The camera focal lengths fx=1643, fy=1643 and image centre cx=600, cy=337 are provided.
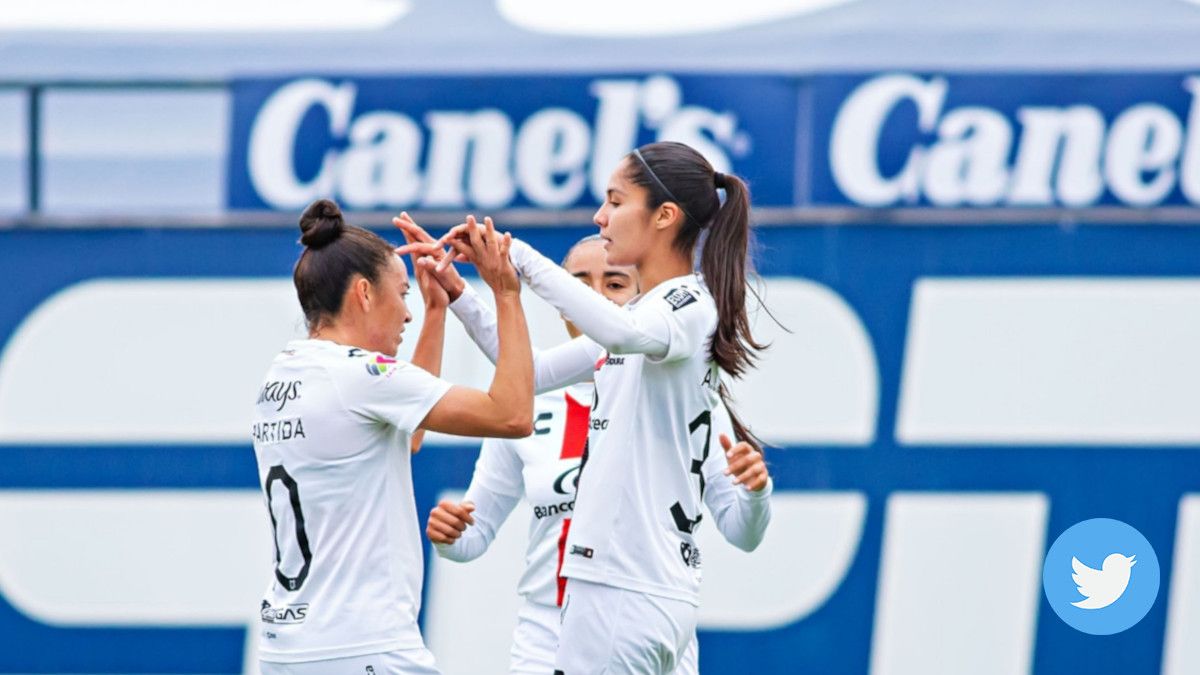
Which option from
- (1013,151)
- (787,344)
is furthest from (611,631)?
(1013,151)

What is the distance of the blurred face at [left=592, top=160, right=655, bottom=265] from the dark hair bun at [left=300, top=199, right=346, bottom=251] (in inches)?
21.5

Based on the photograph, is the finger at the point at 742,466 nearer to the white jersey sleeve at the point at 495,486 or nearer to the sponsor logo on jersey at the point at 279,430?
the sponsor logo on jersey at the point at 279,430

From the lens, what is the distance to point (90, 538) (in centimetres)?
691

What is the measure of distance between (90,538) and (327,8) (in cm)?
252

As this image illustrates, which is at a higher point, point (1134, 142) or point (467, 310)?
point (1134, 142)

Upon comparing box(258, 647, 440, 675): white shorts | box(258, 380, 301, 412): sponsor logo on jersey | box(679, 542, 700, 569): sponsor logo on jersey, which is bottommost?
box(258, 647, 440, 675): white shorts

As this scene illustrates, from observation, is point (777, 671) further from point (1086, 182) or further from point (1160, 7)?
point (1160, 7)

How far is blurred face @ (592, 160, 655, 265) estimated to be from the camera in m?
3.50

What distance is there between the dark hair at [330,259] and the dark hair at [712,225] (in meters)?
0.59

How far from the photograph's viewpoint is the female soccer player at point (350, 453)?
10.7ft

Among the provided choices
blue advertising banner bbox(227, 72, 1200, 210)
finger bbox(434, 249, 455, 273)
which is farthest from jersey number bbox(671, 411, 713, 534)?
blue advertising banner bbox(227, 72, 1200, 210)

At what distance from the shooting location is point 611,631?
336cm

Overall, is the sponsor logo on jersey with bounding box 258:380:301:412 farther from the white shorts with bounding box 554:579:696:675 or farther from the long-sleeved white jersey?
the white shorts with bounding box 554:579:696:675

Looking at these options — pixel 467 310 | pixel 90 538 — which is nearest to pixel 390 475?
pixel 467 310
